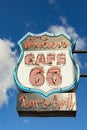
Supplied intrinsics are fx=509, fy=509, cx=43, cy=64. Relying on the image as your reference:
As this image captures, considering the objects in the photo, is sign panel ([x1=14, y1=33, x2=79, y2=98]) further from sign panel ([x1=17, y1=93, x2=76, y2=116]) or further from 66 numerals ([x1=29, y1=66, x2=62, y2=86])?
sign panel ([x1=17, y1=93, x2=76, y2=116])

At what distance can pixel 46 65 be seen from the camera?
65.2 feet

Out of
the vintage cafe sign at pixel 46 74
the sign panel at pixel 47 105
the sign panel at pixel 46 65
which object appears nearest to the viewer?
the sign panel at pixel 47 105

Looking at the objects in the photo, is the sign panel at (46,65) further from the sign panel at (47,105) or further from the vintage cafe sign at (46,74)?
the sign panel at (47,105)

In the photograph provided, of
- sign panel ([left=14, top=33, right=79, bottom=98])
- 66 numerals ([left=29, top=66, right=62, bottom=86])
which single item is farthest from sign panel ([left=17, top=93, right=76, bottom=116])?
66 numerals ([left=29, top=66, right=62, bottom=86])

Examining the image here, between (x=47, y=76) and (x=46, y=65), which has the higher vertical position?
(x=46, y=65)

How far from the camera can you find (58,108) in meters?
18.4

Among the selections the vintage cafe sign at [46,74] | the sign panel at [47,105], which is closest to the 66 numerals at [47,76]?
the vintage cafe sign at [46,74]

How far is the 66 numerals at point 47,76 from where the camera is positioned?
19344 millimetres

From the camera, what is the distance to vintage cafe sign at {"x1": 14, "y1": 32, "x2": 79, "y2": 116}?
18.7m

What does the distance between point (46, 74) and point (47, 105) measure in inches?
59.7

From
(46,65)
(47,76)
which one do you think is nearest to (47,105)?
Answer: (47,76)

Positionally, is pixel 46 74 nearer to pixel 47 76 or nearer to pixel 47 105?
pixel 47 76

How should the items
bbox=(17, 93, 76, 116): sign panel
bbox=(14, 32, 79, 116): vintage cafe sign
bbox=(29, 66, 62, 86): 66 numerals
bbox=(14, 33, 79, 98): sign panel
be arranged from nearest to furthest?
bbox=(17, 93, 76, 116): sign panel → bbox=(14, 32, 79, 116): vintage cafe sign → bbox=(14, 33, 79, 98): sign panel → bbox=(29, 66, 62, 86): 66 numerals

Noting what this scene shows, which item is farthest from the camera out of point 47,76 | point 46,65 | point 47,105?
point 46,65
